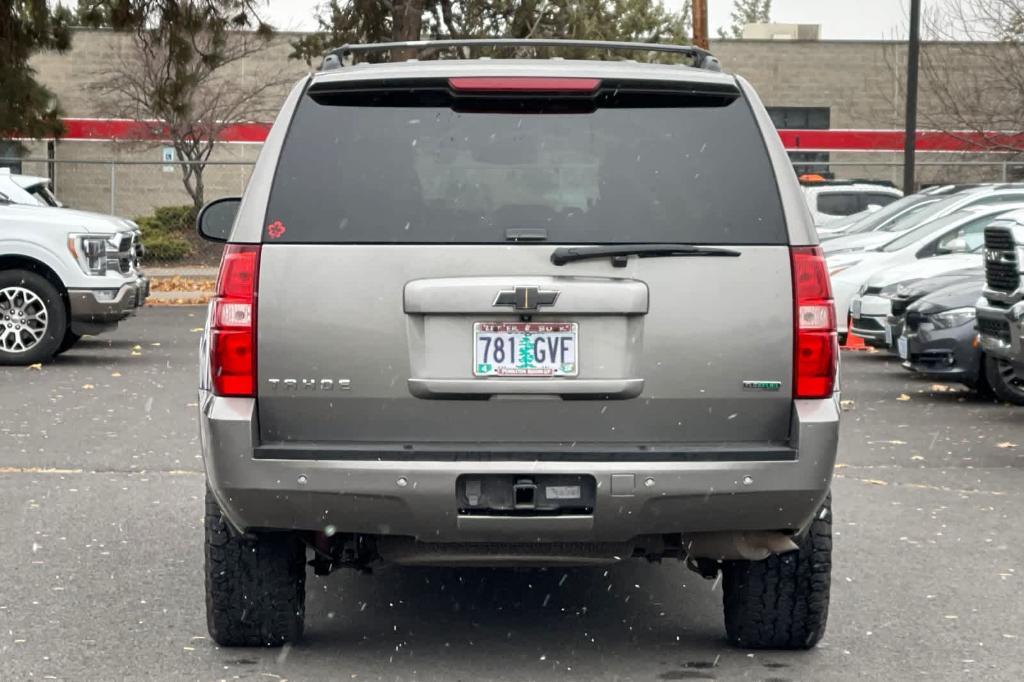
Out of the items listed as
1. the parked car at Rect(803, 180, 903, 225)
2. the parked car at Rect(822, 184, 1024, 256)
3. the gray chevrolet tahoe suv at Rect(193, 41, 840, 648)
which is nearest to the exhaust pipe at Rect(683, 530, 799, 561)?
the gray chevrolet tahoe suv at Rect(193, 41, 840, 648)

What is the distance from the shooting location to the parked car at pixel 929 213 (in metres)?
19.5

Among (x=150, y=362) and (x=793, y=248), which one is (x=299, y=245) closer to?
(x=793, y=248)

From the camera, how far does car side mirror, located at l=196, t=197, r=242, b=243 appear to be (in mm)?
6453

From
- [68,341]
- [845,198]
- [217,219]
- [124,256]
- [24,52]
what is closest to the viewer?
[217,219]

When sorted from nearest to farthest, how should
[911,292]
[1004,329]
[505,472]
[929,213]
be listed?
[505,472]
[1004,329]
[911,292]
[929,213]

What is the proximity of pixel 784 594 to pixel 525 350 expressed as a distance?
1302 millimetres

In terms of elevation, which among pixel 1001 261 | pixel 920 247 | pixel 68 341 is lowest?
pixel 68 341

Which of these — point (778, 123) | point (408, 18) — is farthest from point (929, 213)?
point (778, 123)

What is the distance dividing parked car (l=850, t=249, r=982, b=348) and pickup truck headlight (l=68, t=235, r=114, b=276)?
6911 millimetres

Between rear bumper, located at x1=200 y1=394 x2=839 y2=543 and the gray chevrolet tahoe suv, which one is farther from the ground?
the gray chevrolet tahoe suv

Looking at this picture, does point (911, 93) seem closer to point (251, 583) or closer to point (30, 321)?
point (30, 321)

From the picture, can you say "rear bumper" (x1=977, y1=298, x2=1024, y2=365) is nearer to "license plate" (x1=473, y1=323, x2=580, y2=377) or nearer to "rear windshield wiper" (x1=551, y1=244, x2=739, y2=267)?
"rear windshield wiper" (x1=551, y1=244, x2=739, y2=267)

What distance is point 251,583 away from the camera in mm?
5723

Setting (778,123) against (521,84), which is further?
(778,123)
